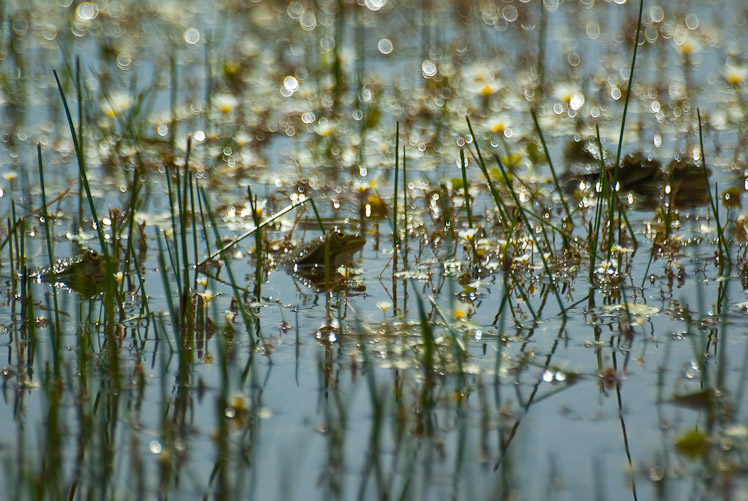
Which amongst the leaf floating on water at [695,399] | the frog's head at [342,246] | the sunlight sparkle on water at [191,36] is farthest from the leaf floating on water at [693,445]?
the sunlight sparkle on water at [191,36]

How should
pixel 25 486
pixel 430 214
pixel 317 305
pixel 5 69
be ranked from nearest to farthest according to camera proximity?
pixel 25 486, pixel 317 305, pixel 430 214, pixel 5 69

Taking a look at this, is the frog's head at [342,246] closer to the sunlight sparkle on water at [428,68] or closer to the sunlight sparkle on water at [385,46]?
the sunlight sparkle on water at [428,68]

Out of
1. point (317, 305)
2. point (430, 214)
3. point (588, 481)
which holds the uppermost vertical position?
point (430, 214)

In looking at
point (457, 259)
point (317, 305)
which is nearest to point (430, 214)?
point (457, 259)

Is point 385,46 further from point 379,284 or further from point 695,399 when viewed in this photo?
point 695,399

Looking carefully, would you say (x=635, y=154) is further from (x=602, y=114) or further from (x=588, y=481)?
(x=588, y=481)

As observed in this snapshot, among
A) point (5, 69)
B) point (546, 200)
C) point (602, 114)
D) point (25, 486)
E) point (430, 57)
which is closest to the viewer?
point (25, 486)

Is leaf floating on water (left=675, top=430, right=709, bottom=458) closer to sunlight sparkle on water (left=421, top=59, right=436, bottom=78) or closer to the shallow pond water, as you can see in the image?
the shallow pond water

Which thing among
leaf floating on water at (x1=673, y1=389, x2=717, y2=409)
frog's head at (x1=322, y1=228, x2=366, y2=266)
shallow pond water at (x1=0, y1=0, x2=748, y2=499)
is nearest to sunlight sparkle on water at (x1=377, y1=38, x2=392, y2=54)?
shallow pond water at (x1=0, y1=0, x2=748, y2=499)

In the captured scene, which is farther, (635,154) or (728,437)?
(635,154)
